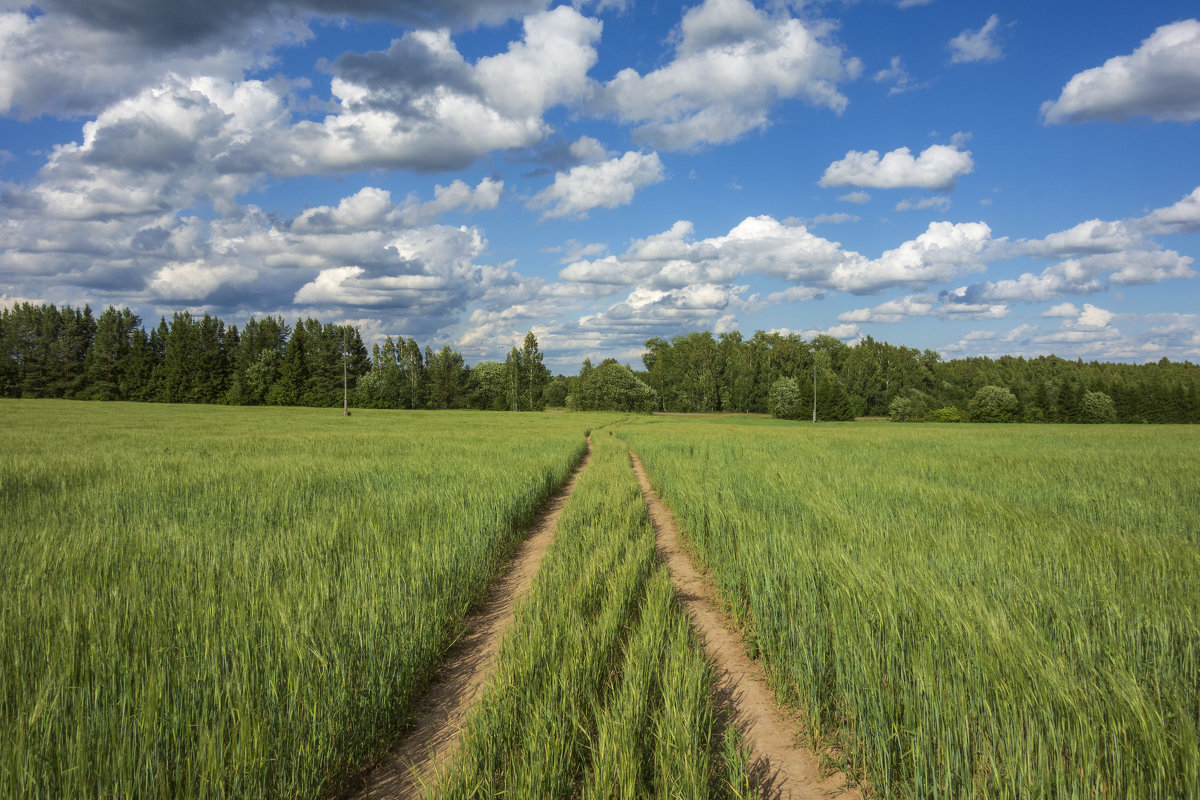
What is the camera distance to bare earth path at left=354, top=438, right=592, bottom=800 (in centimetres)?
271

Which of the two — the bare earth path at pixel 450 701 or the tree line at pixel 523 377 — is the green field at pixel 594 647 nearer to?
the bare earth path at pixel 450 701

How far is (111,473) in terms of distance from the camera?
1043 cm

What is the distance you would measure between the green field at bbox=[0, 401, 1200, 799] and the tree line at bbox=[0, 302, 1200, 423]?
5659 centimetres

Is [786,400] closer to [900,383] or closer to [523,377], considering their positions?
[900,383]

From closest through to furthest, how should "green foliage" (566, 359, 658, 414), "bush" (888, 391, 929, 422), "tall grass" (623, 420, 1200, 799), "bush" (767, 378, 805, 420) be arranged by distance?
"tall grass" (623, 420, 1200, 799) → "bush" (888, 391, 929, 422) → "bush" (767, 378, 805, 420) → "green foliage" (566, 359, 658, 414)

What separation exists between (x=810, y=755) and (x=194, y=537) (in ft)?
20.9

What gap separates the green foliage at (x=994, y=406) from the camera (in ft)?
226

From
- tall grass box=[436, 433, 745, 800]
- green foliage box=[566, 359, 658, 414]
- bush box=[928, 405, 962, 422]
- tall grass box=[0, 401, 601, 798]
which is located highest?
green foliage box=[566, 359, 658, 414]

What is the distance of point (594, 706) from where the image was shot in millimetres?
2889

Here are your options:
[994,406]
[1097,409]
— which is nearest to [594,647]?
[994,406]

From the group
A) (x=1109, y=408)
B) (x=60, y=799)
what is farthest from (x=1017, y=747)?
(x=1109, y=408)

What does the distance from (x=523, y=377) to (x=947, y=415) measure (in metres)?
64.9

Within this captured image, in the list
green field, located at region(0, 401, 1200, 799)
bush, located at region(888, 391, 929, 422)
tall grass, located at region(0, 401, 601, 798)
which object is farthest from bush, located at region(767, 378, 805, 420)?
tall grass, located at region(0, 401, 601, 798)

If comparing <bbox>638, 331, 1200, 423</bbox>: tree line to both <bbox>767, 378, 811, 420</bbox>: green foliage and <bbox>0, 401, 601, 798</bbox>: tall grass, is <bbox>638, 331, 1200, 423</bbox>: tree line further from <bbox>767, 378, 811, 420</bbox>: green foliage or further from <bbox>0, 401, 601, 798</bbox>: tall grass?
<bbox>0, 401, 601, 798</bbox>: tall grass
